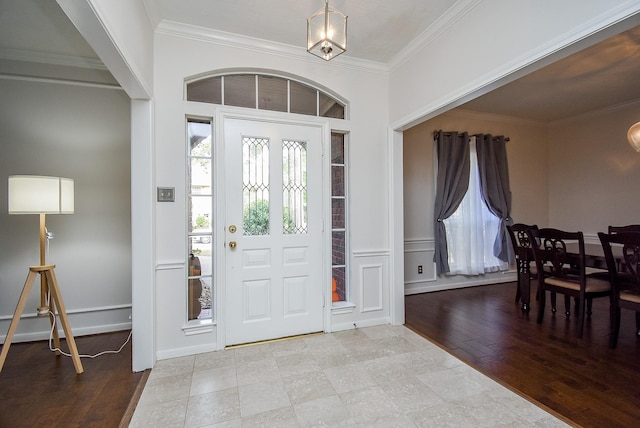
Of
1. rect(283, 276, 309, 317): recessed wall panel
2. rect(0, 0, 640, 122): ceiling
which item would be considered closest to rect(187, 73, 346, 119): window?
rect(0, 0, 640, 122): ceiling

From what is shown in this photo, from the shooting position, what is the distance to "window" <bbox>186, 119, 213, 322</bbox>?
2648 mm

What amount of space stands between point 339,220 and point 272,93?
1453mm

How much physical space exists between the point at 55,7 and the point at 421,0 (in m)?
2.72

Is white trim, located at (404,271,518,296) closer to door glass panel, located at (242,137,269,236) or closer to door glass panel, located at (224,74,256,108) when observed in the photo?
door glass panel, located at (242,137,269,236)

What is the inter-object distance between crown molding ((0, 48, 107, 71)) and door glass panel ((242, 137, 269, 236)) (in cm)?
168

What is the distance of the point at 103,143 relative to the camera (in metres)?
2.97

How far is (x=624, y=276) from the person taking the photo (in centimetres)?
260

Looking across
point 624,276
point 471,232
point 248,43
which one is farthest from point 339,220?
point 471,232

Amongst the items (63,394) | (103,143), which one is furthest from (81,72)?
(63,394)

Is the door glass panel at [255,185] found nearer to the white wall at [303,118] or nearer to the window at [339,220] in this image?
the white wall at [303,118]

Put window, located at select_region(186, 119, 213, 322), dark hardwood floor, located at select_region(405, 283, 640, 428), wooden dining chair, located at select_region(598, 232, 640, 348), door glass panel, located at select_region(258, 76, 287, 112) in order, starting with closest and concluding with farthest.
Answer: dark hardwood floor, located at select_region(405, 283, 640, 428), wooden dining chair, located at select_region(598, 232, 640, 348), window, located at select_region(186, 119, 213, 322), door glass panel, located at select_region(258, 76, 287, 112)

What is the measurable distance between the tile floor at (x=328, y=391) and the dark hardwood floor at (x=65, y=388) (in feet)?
0.53

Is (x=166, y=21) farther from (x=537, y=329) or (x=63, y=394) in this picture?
(x=537, y=329)

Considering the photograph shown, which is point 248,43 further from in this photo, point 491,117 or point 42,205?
point 491,117
